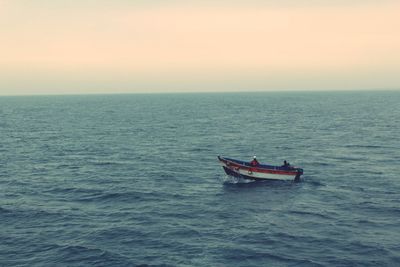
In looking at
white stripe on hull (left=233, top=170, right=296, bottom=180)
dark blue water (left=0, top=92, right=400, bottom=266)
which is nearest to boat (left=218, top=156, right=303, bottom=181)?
white stripe on hull (left=233, top=170, right=296, bottom=180)

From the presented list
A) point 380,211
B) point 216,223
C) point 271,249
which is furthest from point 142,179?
point 380,211

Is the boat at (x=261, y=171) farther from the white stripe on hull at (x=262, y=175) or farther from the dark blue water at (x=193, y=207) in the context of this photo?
the dark blue water at (x=193, y=207)

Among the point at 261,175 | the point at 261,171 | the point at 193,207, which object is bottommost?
the point at 193,207

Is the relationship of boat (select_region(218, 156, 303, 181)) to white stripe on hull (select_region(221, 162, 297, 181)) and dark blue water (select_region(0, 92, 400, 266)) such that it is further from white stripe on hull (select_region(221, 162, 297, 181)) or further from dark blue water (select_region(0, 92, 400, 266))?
dark blue water (select_region(0, 92, 400, 266))

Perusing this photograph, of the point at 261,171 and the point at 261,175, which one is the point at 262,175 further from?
the point at 261,171

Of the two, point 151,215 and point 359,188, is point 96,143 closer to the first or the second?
point 151,215

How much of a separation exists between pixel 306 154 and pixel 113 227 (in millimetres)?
44638

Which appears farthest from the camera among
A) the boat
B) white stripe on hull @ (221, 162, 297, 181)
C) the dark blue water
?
white stripe on hull @ (221, 162, 297, 181)

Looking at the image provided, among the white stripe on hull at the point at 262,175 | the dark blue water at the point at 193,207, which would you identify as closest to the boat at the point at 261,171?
the white stripe on hull at the point at 262,175

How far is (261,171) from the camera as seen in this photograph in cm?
5262

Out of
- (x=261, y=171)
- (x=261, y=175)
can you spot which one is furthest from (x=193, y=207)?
(x=261, y=175)

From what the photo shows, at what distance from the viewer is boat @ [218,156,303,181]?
52.0 meters

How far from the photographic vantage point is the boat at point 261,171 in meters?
52.0

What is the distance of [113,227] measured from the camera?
35.8 metres
